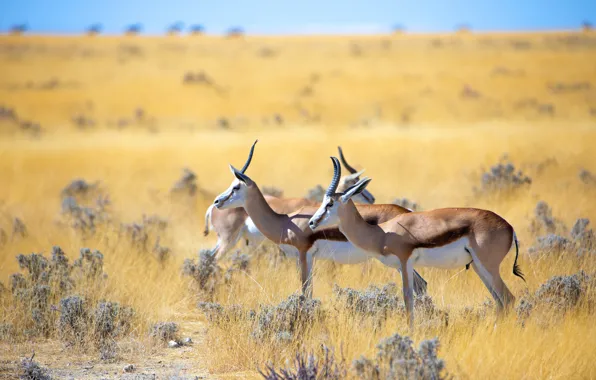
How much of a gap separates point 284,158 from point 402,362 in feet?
43.7

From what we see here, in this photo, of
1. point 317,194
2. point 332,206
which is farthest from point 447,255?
point 317,194

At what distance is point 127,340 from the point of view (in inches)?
290

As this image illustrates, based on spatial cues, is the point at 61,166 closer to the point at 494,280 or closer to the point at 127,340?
the point at 127,340

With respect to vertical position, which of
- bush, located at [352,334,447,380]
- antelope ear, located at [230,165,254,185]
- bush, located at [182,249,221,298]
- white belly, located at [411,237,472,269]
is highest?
antelope ear, located at [230,165,254,185]

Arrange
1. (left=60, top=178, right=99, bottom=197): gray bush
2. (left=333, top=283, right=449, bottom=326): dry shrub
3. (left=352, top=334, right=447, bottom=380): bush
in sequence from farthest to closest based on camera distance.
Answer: (left=60, top=178, right=99, bottom=197): gray bush → (left=333, top=283, right=449, bottom=326): dry shrub → (left=352, top=334, right=447, bottom=380): bush

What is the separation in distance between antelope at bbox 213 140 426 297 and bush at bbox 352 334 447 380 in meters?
2.23

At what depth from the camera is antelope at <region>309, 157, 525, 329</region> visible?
703 centimetres

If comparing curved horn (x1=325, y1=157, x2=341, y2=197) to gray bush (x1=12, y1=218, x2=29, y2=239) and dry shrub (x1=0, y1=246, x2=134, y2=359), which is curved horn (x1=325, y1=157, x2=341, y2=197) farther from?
gray bush (x1=12, y1=218, x2=29, y2=239)

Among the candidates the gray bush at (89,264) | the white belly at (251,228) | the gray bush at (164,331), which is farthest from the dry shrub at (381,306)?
the gray bush at (89,264)

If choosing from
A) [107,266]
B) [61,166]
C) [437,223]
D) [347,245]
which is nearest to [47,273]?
[107,266]

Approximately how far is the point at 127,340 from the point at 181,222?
19.3ft

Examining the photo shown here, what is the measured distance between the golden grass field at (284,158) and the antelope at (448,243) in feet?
1.41

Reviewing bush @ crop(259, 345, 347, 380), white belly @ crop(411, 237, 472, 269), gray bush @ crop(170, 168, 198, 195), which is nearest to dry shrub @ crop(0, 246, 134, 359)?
bush @ crop(259, 345, 347, 380)

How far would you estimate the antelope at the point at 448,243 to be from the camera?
703 cm
